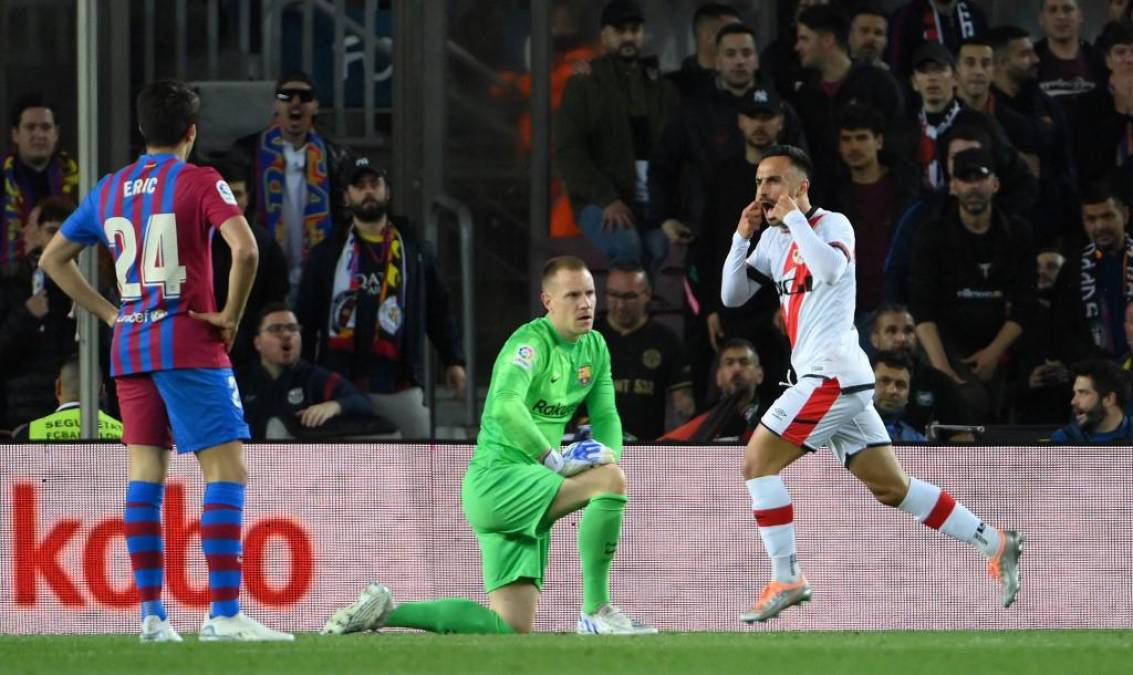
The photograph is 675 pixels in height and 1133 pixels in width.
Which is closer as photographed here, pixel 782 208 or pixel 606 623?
pixel 782 208

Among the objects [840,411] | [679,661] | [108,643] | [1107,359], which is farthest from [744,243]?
[1107,359]

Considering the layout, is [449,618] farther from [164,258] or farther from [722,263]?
[722,263]

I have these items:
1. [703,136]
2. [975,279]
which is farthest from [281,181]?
[975,279]

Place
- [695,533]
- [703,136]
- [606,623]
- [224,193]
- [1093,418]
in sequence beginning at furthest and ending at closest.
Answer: [703,136]
[1093,418]
[695,533]
[606,623]
[224,193]

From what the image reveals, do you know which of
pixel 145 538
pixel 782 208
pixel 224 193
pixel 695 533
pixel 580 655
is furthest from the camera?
pixel 695 533

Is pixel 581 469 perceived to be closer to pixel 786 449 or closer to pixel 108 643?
pixel 786 449

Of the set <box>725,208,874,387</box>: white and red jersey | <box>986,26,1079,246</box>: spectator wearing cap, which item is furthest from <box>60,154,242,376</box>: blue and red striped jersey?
<box>986,26,1079,246</box>: spectator wearing cap

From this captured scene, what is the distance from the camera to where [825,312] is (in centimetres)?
707

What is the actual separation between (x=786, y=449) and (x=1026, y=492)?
1823mm

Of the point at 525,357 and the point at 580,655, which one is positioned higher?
the point at 525,357

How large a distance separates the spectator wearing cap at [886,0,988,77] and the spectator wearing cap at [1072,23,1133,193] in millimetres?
654

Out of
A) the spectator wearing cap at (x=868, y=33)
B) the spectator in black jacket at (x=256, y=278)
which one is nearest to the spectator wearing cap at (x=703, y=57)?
the spectator wearing cap at (x=868, y=33)

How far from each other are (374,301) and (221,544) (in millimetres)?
3679

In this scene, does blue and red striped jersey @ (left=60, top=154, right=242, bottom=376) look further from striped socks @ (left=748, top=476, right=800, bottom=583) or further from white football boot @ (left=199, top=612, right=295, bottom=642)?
striped socks @ (left=748, top=476, right=800, bottom=583)
